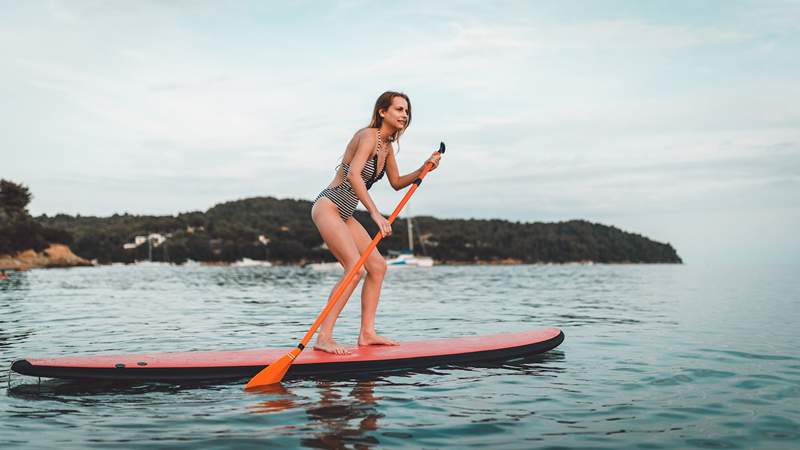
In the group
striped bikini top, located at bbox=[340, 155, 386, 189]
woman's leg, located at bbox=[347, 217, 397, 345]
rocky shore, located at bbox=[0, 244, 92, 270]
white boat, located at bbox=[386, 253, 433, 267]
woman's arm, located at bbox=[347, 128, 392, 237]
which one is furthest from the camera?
white boat, located at bbox=[386, 253, 433, 267]

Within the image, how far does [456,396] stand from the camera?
17.8 feet

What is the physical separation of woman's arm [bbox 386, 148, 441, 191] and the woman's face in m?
0.36

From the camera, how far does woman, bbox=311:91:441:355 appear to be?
6.56 m

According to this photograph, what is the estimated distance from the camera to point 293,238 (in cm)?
11444

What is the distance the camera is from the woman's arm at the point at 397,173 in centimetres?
702

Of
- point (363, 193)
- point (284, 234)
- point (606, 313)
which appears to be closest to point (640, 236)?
point (284, 234)

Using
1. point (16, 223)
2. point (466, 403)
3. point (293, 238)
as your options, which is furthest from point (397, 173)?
point (293, 238)

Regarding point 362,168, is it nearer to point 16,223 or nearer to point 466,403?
point 466,403

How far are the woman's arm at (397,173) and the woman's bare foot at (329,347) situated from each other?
5.83 feet

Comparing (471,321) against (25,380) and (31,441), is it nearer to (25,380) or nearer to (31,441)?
(25,380)

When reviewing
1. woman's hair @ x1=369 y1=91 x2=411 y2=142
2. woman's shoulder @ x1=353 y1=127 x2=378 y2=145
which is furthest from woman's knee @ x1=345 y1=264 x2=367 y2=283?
woman's hair @ x1=369 y1=91 x2=411 y2=142

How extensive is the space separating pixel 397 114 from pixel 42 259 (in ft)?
298

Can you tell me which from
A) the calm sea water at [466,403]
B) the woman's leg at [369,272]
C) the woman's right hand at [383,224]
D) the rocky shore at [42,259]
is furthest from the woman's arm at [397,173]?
the rocky shore at [42,259]

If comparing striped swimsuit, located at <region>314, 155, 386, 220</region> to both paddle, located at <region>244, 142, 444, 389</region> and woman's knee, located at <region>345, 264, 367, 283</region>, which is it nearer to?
paddle, located at <region>244, 142, 444, 389</region>
